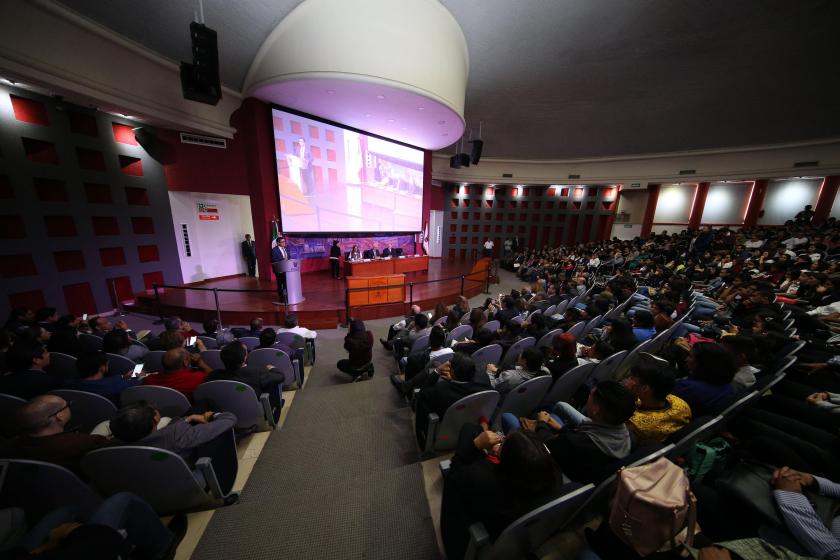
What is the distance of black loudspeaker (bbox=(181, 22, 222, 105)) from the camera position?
3.62 metres

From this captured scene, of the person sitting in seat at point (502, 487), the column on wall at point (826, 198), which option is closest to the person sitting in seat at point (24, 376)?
the person sitting in seat at point (502, 487)

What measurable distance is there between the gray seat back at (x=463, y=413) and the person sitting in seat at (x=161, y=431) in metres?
1.39

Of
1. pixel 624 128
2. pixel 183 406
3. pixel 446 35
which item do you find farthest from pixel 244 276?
pixel 624 128

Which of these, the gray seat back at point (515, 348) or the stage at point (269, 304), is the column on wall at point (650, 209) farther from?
the gray seat back at point (515, 348)

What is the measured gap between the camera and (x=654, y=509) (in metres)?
0.93

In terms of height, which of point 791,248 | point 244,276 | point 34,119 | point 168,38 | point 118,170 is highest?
point 168,38

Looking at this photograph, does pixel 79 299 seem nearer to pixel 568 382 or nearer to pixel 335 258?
pixel 335 258

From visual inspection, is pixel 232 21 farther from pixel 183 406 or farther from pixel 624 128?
pixel 624 128

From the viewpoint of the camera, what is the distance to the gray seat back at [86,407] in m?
1.80

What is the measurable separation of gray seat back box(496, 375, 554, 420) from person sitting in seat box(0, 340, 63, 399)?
354 centimetres

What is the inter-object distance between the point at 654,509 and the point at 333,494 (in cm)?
166

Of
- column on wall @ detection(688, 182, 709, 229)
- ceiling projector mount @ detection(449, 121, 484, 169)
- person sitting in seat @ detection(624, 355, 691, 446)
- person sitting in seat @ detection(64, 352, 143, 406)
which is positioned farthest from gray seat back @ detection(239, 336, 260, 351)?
column on wall @ detection(688, 182, 709, 229)

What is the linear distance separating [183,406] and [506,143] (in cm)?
1230

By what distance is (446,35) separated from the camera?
468 centimetres
